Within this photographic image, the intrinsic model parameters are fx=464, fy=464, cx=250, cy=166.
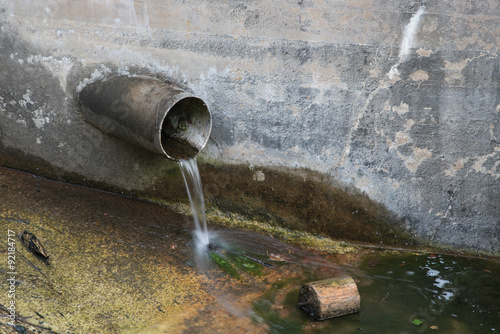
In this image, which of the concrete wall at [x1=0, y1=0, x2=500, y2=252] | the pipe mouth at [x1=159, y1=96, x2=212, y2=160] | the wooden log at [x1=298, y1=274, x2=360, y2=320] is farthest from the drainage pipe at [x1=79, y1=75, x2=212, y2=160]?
the wooden log at [x1=298, y1=274, x2=360, y2=320]

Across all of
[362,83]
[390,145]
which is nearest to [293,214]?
[390,145]

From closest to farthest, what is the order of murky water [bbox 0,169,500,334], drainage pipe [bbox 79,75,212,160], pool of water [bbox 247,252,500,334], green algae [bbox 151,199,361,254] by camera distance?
1. murky water [bbox 0,169,500,334]
2. pool of water [bbox 247,252,500,334]
3. drainage pipe [bbox 79,75,212,160]
4. green algae [bbox 151,199,361,254]

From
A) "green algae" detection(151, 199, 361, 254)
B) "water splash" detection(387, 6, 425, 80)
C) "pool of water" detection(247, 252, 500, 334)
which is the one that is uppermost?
"water splash" detection(387, 6, 425, 80)

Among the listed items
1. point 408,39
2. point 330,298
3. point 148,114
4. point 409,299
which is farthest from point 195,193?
point 408,39

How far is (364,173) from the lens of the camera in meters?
4.87

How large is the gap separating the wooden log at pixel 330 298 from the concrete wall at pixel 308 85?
1345 mm

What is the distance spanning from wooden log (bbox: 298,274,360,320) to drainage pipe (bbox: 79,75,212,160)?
6.16 ft

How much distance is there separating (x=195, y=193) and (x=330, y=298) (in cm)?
222

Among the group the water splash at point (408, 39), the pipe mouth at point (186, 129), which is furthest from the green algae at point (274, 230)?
the water splash at point (408, 39)

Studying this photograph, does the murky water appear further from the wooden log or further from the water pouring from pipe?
the water pouring from pipe

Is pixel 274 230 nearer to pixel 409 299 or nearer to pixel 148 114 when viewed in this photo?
pixel 409 299

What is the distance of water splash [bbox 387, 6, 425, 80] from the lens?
14.6 feet

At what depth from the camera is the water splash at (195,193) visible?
16.8 ft

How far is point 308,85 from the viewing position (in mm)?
4824
